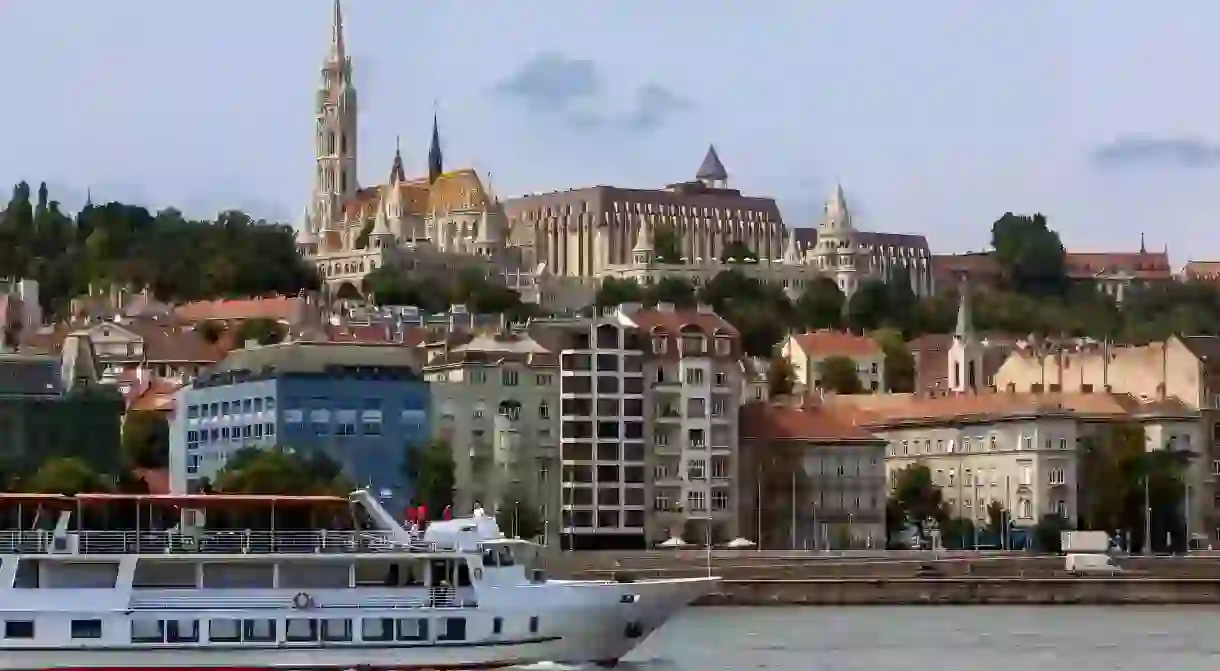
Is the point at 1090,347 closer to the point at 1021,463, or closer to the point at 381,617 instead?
the point at 1021,463

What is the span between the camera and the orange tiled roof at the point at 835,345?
166 metres

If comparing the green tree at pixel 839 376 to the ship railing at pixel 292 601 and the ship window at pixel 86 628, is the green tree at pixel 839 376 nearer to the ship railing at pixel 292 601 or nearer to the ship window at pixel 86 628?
the ship railing at pixel 292 601

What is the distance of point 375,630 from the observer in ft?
185

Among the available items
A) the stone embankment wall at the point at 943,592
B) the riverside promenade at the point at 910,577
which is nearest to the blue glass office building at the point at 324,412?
the riverside promenade at the point at 910,577

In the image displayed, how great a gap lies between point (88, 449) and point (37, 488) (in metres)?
19.2

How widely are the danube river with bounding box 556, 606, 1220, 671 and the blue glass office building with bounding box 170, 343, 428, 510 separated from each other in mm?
24694

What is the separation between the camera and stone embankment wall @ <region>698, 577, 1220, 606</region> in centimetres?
9288

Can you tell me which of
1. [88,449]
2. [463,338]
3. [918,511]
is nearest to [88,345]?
[463,338]

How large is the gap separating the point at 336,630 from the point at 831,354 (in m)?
110

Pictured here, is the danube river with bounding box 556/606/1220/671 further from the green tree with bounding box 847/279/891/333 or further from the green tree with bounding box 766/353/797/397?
the green tree with bounding box 847/279/891/333

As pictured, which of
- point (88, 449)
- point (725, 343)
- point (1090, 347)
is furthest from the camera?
point (1090, 347)

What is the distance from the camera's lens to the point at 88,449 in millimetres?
114312

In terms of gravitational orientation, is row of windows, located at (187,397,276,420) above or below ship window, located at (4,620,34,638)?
above

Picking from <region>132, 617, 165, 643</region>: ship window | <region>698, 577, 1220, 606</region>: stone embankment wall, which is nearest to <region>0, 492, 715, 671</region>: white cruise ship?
<region>132, 617, 165, 643</region>: ship window
